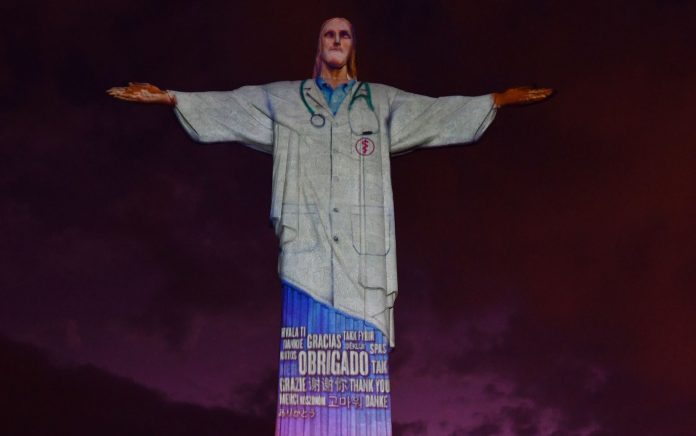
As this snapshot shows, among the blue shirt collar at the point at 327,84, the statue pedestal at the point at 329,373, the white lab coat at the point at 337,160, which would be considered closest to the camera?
the statue pedestal at the point at 329,373

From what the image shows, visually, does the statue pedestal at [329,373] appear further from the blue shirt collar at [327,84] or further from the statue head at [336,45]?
the statue head at [336,45]

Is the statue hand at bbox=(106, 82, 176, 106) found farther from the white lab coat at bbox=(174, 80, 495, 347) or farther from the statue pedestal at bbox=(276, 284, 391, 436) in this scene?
the statue pedestal at bbox=(276, 284, 391, 436)

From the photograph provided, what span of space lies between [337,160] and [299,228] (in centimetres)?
110

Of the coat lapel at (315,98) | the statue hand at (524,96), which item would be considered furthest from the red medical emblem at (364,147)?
the statue hand at (524,96)

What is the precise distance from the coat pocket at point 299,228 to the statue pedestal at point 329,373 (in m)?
0.56

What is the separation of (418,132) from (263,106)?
2.20 m

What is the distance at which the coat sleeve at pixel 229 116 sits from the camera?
13.8m

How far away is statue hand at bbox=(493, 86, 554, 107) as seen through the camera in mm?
13828

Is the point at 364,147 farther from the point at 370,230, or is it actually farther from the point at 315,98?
the point at 370,230

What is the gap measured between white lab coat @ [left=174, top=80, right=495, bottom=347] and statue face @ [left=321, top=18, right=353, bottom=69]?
1.39ft

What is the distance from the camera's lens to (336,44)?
14312mm

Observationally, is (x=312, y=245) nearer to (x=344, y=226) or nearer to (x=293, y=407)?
(x=344, y=226)

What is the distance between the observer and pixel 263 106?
46.1 ft

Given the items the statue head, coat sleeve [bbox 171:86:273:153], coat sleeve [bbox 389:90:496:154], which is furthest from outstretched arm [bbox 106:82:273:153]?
coat sleeve [bbox 389:90:496:154]
